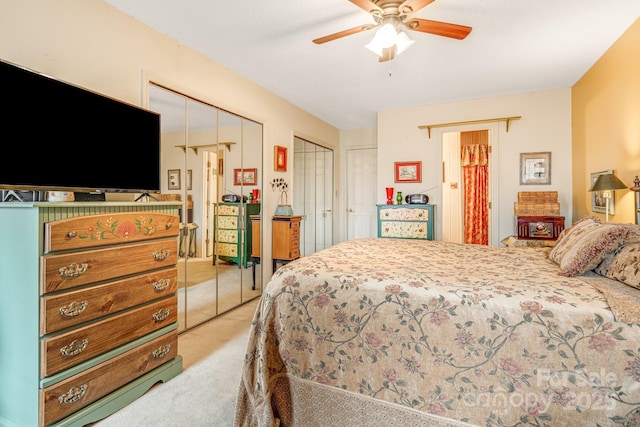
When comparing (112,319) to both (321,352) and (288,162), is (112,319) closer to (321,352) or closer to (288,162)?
(321,352)

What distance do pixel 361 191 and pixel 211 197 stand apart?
3.51 metres

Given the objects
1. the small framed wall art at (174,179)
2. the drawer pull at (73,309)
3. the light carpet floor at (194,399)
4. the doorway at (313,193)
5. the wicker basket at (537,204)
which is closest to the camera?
the drawer pull at (73,309)

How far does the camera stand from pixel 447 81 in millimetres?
3770

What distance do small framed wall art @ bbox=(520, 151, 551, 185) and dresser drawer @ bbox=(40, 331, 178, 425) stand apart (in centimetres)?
451

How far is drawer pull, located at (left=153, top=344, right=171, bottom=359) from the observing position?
197 cm

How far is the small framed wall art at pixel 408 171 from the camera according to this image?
4.78 metres

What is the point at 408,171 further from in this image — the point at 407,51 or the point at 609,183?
the point at 609,183

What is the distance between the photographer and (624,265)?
1452 millimetres

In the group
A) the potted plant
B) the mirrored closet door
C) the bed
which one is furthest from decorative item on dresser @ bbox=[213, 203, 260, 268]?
the bed

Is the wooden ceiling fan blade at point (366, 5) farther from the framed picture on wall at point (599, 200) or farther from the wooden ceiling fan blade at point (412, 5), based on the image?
the framed picture on wall at point (599, 200)

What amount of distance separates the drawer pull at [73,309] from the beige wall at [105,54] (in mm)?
1392

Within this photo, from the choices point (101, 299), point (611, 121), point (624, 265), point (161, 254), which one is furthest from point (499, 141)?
point (101, 299)

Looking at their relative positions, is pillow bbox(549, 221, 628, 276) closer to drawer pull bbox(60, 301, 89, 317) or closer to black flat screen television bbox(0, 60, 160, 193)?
drawer pull bbox(60, 301, 89, 317)

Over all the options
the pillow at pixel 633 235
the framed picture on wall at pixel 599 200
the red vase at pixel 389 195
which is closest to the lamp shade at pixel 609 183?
the framed picture on wall at pixel 599 200
